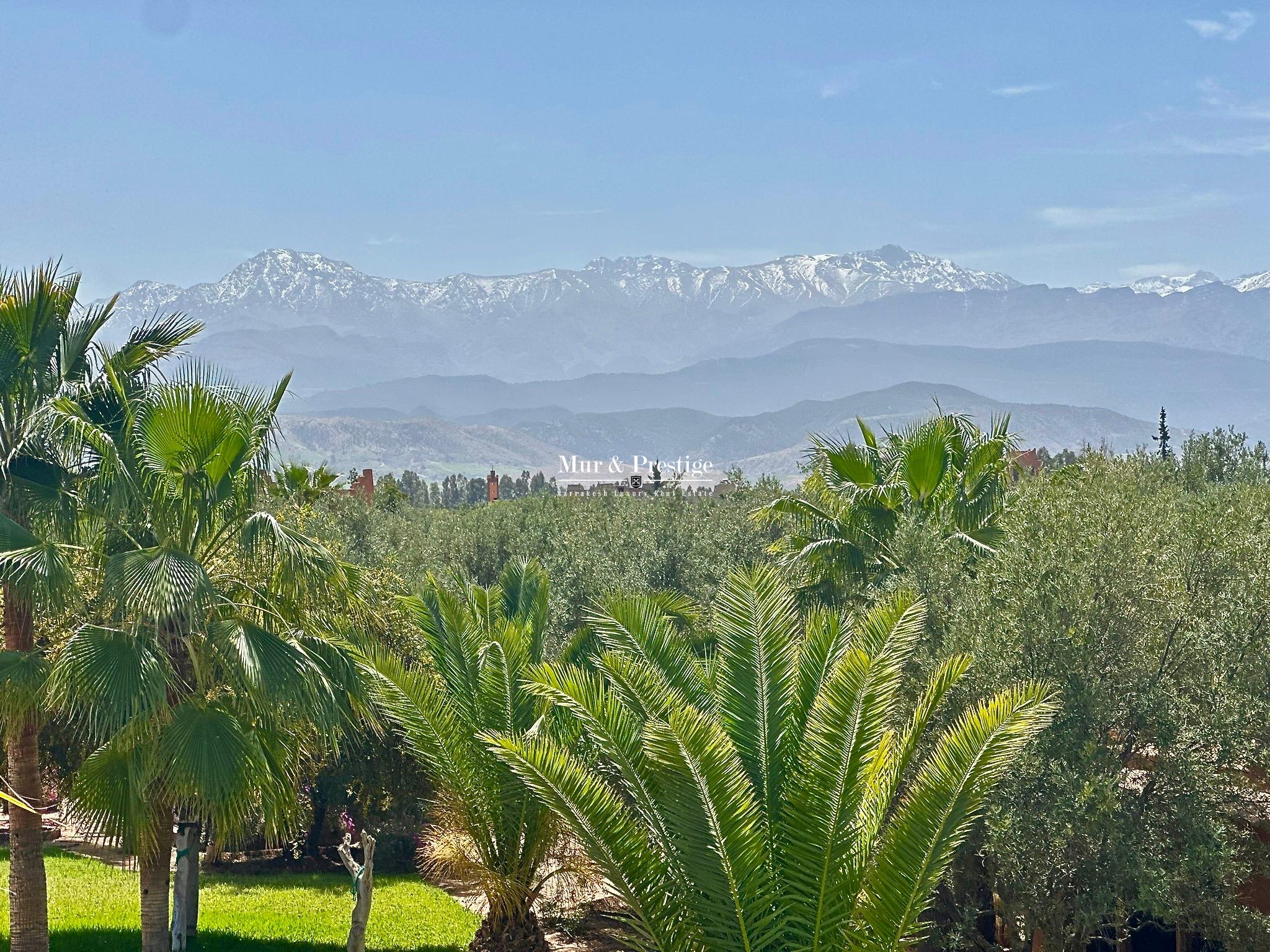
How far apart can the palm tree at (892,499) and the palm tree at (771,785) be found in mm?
6653

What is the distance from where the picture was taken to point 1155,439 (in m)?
50.1

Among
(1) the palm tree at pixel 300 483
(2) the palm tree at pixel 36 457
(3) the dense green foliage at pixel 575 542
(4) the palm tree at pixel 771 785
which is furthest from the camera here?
(3) the dense green foliage at pixel 575 542

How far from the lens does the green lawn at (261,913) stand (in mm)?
13867

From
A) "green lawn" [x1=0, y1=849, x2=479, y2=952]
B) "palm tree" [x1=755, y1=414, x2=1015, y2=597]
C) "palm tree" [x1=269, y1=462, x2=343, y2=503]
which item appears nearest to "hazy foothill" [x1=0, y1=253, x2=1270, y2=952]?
"green lawn" [x1=0, y1=849, x2=479, y2=952]

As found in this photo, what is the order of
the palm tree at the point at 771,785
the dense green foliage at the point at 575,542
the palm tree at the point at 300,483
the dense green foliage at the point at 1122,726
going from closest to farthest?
the palm tree at the point at 771,785
the dense green foliage at the point at 1122,726
the palm tree at the point at 300,483
the dense green foliage at the point at 575,542

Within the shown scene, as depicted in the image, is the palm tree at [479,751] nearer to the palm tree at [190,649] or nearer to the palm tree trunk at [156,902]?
the palm tree at [190,649]

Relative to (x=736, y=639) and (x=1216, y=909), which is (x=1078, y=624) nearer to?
(x=1216, y=909)

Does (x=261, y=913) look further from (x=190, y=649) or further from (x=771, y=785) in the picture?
(x=771, y=785)

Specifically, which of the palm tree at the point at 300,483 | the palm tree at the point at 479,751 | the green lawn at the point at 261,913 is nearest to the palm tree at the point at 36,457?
the palm tree at the point at 300,483

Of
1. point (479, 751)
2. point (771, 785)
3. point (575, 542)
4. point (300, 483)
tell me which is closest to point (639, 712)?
point (771, 785)

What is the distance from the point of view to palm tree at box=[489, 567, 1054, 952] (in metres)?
9.24

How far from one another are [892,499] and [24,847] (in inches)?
443

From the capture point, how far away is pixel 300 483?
78.3ft

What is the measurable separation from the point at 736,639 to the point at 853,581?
755 cm
